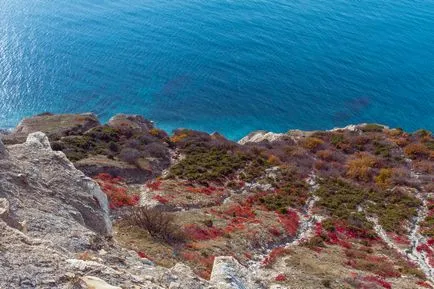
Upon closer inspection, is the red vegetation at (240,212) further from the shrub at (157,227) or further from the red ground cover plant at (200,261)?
the red ground cover plant at (200,261)

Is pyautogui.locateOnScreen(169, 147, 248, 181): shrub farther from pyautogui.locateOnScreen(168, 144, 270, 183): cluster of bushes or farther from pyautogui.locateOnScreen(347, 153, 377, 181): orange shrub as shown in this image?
pyautogui.locateOnScreen(347, 153, 377, 181): orange shrub

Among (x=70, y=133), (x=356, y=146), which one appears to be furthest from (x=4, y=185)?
(x=356, y=146)

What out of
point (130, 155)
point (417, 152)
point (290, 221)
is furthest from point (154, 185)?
point (417, 152)

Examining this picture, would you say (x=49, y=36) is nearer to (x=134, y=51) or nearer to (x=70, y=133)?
(x=134, y=51)

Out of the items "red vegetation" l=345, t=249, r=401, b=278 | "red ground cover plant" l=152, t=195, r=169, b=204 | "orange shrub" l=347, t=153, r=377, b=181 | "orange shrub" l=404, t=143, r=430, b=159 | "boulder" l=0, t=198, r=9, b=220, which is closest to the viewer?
"boulder" l=0, t=198, r=9, b=220

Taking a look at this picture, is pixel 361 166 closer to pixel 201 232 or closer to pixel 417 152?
pixel 417 152

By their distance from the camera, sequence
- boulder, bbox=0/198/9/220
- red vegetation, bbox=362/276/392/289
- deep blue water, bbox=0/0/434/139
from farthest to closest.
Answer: deep blue water, bbox=0/0/434/139, red vegetation, bbox=362/276/392/289, boulder, bbox=0/198/9/220

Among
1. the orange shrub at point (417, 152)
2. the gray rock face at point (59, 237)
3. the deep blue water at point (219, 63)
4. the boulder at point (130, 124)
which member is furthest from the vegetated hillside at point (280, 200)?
the deep blue water at point (219, 63)

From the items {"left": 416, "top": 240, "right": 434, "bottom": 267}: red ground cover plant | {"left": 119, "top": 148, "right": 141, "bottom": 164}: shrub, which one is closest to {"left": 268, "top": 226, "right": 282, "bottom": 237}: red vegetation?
{"left": 416, "top": 240, "right": 434, "bottom": 267}: red ground cover plant
